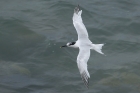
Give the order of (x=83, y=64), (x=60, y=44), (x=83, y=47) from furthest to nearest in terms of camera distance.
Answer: (x=60, y=44), (x=83, y=47), (x=83, y=64)

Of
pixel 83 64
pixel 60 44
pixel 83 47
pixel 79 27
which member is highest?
pixel 60 44

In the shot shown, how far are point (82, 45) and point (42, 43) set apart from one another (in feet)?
10.2

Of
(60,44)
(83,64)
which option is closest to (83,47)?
(83,64)

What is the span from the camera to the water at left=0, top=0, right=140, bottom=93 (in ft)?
39.2

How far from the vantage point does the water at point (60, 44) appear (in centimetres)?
1196

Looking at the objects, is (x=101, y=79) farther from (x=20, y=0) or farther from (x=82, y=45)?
(x=20, y=0)

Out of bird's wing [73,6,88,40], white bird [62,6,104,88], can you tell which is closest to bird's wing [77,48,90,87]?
white bird [62,6,104,88]

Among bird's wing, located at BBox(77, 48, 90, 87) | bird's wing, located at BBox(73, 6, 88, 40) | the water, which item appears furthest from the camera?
the water

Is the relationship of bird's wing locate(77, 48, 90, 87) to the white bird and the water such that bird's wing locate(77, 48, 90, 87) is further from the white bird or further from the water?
the water

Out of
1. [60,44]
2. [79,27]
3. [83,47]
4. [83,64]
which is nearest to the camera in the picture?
[83,64]

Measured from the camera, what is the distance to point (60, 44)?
14211 millimetres

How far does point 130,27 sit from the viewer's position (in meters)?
15.5

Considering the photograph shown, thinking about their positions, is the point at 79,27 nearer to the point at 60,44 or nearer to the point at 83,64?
the point at 83,64

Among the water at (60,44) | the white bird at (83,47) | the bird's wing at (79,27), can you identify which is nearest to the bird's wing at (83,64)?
the white bird at (83,47)
